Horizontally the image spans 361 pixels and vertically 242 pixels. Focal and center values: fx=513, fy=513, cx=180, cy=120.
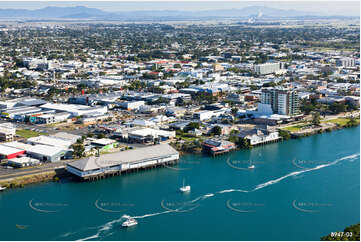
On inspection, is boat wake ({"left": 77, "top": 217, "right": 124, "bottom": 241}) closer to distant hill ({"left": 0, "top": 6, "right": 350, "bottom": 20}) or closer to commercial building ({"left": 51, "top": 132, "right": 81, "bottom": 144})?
commercial building ({"left": 51, "top": 132, "right": 81, "bottom": 144})

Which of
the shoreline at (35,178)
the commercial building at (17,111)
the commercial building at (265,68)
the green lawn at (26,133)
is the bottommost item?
the shoreline at (35,178)

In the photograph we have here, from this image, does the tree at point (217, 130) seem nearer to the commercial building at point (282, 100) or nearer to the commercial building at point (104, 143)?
the commercial building at point (104, 143)

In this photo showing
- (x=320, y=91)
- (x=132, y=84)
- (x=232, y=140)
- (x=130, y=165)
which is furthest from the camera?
(x=132, y=84)

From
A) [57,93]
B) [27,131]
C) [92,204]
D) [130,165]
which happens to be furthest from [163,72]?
[92,204]

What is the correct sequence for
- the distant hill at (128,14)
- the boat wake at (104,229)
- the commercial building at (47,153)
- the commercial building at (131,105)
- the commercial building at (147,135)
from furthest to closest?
the distant hill at (128,14) < the commercial building at (131,105) < the commercial building at (147,135) < the commercial building at (47,153) < the boat wake at (104,229)

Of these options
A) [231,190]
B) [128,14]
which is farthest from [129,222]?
[128,14]

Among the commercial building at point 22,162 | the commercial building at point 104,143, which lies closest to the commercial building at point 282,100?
the commercial building at point 104,143

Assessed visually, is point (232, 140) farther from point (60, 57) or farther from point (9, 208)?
point (60, 57)
